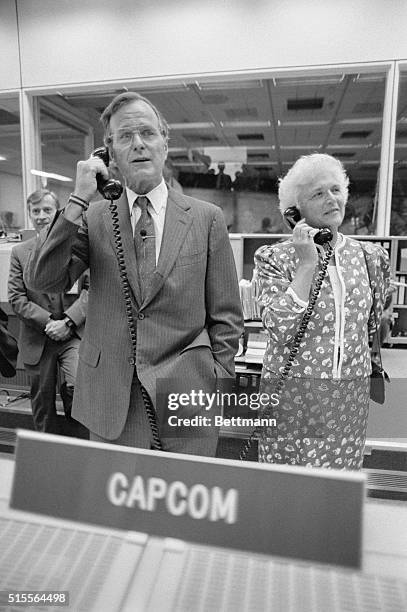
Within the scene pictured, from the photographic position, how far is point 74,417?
3.85 ft

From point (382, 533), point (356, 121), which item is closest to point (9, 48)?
point (382, 533)

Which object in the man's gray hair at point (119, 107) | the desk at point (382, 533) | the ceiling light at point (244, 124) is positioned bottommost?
the desk at point (382, 533)

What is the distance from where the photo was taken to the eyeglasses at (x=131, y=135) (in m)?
1.09

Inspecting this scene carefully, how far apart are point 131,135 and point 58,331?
→ 1816mm

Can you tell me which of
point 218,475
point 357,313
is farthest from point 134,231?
point 218,475

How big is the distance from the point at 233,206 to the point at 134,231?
5.61 meters

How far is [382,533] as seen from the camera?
1.50ft

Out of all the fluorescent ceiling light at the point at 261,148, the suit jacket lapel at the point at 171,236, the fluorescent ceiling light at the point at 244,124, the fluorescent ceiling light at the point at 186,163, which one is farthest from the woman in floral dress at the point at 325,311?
the fluorescent ceiling light at the point at 261,148

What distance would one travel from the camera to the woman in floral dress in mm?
1200

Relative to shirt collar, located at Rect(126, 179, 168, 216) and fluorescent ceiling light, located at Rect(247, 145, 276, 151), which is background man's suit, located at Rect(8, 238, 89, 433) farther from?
fluorescent ceiling light, located at Rect(247, 145, 276, 151)

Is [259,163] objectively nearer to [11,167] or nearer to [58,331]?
[11,167]

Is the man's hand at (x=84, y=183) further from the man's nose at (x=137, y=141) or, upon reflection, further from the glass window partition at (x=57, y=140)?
the glass window partition at (x=57, y=140)

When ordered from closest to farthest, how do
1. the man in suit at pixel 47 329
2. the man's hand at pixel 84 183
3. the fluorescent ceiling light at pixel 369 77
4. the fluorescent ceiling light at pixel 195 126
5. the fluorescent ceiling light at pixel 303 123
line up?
the man's hand at pixel 84 183
the man in suit at pixel 47 329
the fluorescent ceiling light at pixel 369 77
the fluorescent ceiling light at pixel 195 126
the fluorescent ceiling light at pixel 303 123

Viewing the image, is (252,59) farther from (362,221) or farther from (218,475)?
(218,475)
